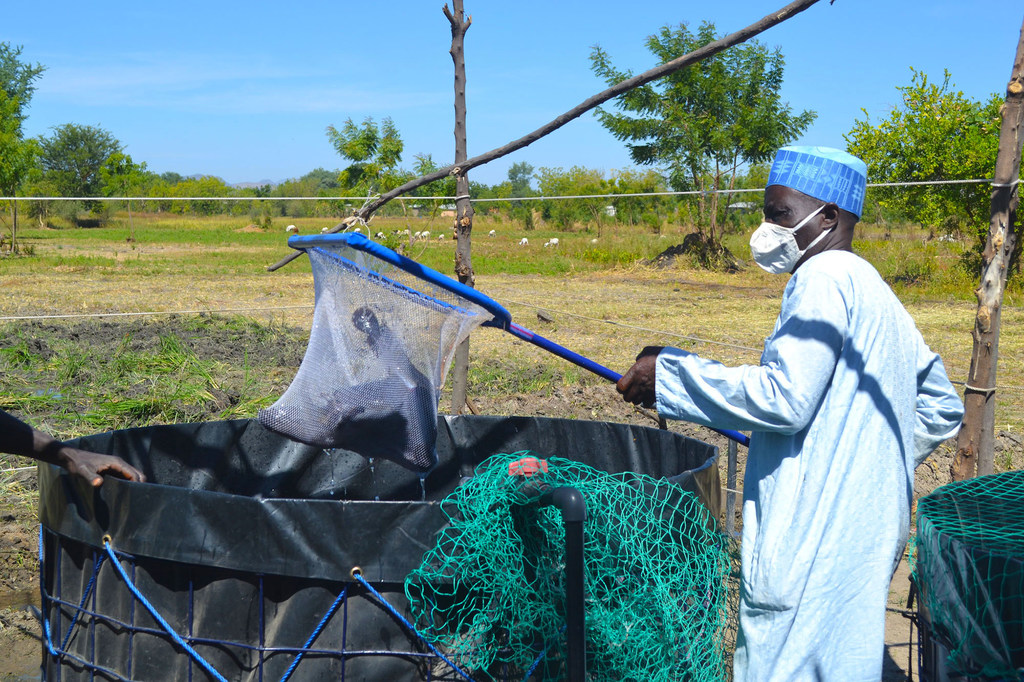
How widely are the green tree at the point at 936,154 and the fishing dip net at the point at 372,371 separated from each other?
1244 centimetres

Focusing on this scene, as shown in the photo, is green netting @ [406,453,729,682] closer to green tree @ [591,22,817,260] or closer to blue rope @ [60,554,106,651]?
blue rope @ [60,554,106,651]

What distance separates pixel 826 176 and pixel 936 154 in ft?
46.6

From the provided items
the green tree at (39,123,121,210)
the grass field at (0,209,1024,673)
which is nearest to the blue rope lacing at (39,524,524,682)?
the grass field at (0,209,1024,673)

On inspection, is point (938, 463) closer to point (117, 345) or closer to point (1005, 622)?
point (1005, 622)

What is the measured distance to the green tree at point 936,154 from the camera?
1370 centimetres

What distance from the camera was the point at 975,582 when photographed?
1887mm

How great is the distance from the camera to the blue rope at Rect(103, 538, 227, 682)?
6.85 feet

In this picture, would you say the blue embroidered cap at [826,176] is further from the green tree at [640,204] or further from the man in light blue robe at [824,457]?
the green tree at [640,204]

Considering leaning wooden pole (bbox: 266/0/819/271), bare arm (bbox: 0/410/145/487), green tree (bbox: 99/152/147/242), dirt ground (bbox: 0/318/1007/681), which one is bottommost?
dirt ground (bbox: 0/318/1007/681)

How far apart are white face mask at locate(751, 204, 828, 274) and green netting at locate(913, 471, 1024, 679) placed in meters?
0.75

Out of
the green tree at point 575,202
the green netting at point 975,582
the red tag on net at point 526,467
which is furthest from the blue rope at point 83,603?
the green tree at point 575,202

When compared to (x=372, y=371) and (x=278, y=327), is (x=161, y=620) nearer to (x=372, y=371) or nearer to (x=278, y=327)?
(x=372, y=371)

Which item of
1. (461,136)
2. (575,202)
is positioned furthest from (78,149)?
(461,136)

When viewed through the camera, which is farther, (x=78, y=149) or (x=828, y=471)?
(x=78, y=149)
